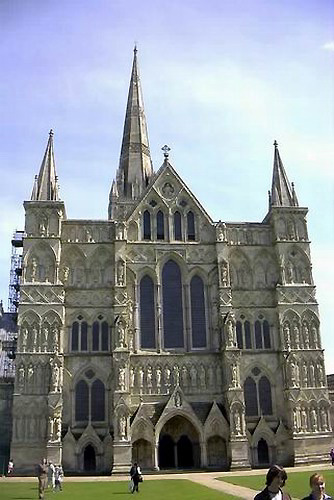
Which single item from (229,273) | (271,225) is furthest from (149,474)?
(271,225)

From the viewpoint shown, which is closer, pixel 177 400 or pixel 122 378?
pixel 122 378

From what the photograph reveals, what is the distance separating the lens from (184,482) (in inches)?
1220

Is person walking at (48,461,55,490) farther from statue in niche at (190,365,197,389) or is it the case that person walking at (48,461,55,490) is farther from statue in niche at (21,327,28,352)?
statue in niche at (190,365,197,389)

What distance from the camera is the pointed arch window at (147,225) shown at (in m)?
47.4

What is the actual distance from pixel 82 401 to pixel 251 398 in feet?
42.4

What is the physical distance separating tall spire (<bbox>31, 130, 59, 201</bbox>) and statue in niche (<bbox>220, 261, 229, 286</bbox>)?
48.0ft

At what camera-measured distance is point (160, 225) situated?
47781 mm

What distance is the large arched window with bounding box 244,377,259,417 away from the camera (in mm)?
43325

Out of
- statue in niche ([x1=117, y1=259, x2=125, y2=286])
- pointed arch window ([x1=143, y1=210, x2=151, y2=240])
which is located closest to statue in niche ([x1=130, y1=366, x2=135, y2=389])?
statue in niche ([x1=117, y1=259, x2=125, y2=286])

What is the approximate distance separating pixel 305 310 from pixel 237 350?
7014 millimetres

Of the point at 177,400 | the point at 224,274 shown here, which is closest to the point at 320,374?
the point at 224,274

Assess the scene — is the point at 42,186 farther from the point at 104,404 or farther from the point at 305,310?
the point at 305,310

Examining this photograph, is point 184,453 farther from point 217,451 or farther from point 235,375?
point 235,375

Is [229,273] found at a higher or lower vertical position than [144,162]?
lower
